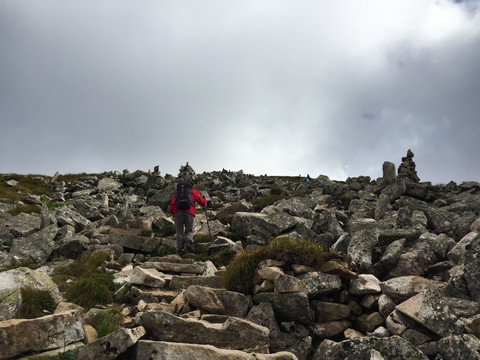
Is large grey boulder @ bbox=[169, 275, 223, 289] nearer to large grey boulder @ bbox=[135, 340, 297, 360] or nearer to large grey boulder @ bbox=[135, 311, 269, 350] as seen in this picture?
large grey boulder @ bbox=[135, 311, 269, 350]

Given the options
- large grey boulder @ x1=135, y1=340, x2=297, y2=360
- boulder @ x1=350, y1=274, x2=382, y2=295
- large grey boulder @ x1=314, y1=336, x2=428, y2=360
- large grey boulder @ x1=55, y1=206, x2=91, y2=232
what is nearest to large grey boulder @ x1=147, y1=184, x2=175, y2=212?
large grey boulder @ x1=55, y1=206, x2=91, y2=232

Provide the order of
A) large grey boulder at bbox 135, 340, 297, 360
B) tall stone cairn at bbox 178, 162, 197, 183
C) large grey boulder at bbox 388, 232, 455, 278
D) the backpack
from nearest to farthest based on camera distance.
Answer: large grey boulder at bbox 135, 340, 297, 360, large grey boulder at bbox 388, 232, 455, 278, the backpack, tall stone cairn at bbox 178, 162, 197, 183

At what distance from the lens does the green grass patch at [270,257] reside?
998 centimetres

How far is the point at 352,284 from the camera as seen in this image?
9359 millimetres

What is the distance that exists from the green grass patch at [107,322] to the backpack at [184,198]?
8334 mm

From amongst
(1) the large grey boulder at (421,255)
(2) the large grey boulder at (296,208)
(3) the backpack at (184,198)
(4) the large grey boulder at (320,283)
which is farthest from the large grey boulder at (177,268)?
(2) the large grey boulder at (296,208)

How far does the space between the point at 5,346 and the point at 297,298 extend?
588 cm

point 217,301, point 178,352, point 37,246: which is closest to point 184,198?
point 37,246

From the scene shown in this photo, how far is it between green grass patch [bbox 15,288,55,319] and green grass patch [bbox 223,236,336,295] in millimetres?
4478

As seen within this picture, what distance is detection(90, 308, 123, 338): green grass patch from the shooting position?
25.1 ft

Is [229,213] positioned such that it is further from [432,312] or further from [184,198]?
[432,312]

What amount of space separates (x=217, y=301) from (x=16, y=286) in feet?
16.5

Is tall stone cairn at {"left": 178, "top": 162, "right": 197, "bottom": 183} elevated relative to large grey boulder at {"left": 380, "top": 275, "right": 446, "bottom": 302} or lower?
elevated

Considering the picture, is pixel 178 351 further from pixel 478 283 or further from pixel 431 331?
pixel 478 283
